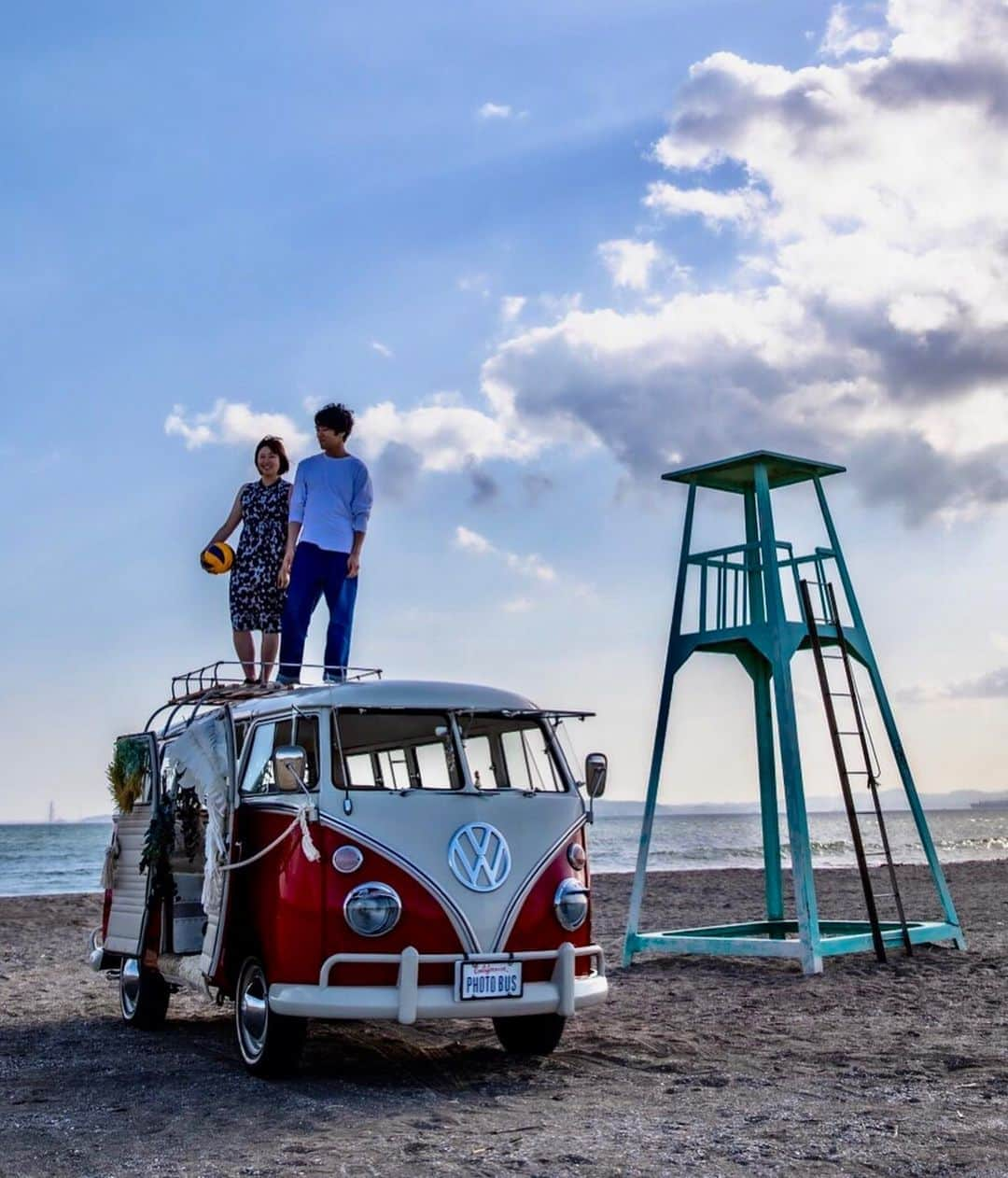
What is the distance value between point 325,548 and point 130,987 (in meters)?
3.99

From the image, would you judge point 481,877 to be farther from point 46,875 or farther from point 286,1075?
point 46,875

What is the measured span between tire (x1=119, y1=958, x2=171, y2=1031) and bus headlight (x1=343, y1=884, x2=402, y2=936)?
331 centimetres

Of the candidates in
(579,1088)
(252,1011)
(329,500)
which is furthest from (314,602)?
(579,1088)

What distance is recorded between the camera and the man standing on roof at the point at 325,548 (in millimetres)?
12219

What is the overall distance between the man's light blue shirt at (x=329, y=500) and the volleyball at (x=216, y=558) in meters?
0.79

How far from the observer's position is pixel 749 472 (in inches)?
642

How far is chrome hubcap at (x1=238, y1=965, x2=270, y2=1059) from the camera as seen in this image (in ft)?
30.3

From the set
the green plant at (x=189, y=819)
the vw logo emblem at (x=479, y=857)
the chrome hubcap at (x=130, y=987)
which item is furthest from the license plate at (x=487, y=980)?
the chrome hubcap at (x=130, y=987)

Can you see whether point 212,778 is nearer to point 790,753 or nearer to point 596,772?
point 596,772

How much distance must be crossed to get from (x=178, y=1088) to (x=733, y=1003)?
18.6ft

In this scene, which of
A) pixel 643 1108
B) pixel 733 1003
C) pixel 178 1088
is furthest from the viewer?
pixel 733 1003

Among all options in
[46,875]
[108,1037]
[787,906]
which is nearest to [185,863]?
[108,1037]

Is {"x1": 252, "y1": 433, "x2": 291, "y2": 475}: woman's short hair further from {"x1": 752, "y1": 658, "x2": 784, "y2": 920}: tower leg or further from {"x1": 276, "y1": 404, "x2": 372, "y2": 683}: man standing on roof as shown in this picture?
{"x1": 752, "y1": 658, "x2": 784, "y2": 920}: tower leg

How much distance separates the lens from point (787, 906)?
80.0 feet
